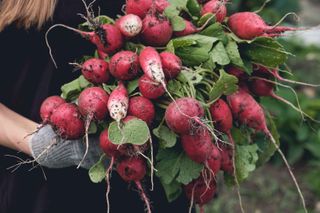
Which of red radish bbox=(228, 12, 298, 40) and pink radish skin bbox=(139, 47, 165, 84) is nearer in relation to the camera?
pink radish skin bbox=(139, 47, 165, 84)

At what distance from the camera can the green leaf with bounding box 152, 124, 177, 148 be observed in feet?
4.84

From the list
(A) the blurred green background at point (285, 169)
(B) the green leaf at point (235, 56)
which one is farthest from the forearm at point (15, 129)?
(A) the blurred green background at point (285, 169)

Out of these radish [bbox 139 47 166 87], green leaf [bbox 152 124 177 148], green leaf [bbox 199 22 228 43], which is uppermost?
radish [bbox 139 47 166 87]

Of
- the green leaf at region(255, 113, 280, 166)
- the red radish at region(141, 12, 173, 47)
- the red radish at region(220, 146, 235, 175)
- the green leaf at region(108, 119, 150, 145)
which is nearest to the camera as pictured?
the green leaf at region(108, 119, 150, 145)

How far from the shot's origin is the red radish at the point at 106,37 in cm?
151

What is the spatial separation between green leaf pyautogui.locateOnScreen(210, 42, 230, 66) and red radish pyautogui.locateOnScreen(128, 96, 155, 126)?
0.20 m

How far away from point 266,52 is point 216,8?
0.16 meters

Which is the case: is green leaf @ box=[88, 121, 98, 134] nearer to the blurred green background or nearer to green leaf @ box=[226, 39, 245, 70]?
green leaf @ box=[226, 39, 245, 70]

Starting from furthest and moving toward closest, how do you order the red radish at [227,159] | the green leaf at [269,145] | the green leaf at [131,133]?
the green leaf at [269,145]
the red radish at [227,159]
the green leaf at [131,133]

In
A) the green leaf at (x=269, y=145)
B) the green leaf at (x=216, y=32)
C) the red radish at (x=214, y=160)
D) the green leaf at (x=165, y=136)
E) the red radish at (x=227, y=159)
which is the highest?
the green leaf at (x=216, y=32)

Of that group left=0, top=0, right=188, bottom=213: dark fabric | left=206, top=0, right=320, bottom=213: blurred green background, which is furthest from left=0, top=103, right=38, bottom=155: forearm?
left=206, top=0, right=320, bottom=213: blurred green background

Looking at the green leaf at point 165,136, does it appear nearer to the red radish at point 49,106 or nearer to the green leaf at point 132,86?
the green leaf at point 132,86

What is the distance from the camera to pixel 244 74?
164 cm

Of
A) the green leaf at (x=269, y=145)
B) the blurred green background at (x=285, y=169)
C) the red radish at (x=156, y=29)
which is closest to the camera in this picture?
the red radish at (x=156, y=29)
